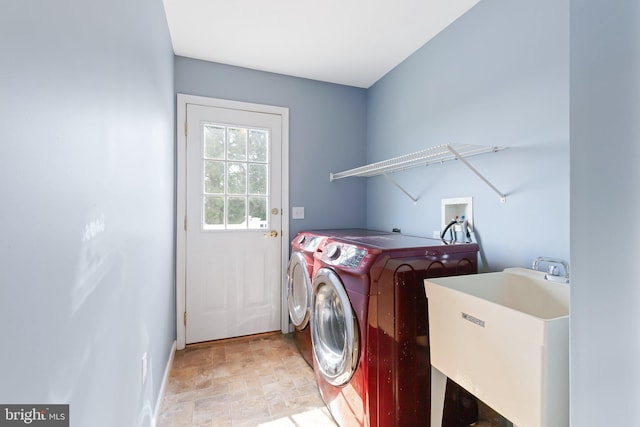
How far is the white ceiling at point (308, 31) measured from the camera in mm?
1812

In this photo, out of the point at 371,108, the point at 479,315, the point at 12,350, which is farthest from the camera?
the point at 371,108

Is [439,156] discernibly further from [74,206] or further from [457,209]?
[74,206]

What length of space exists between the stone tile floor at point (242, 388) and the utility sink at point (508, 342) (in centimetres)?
97

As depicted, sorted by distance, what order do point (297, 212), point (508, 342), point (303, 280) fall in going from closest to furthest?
point (508, 342) → point (303, 280) → point (297, 212)

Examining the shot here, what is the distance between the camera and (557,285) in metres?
1.23

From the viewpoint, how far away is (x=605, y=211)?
56 cm

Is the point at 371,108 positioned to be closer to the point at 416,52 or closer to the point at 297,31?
the point at 416,52

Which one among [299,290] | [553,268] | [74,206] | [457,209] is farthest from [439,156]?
[74,206]

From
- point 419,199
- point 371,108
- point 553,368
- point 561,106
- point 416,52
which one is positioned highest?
point 416,52

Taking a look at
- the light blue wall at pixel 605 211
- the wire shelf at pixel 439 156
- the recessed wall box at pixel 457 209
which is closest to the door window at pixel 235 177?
the wire shelf at pixel 439 156

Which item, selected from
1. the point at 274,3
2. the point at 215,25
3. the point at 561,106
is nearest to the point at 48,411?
the point at 561,106

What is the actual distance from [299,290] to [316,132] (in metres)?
1.53

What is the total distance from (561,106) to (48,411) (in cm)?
199

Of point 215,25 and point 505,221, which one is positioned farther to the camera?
point 215,25
